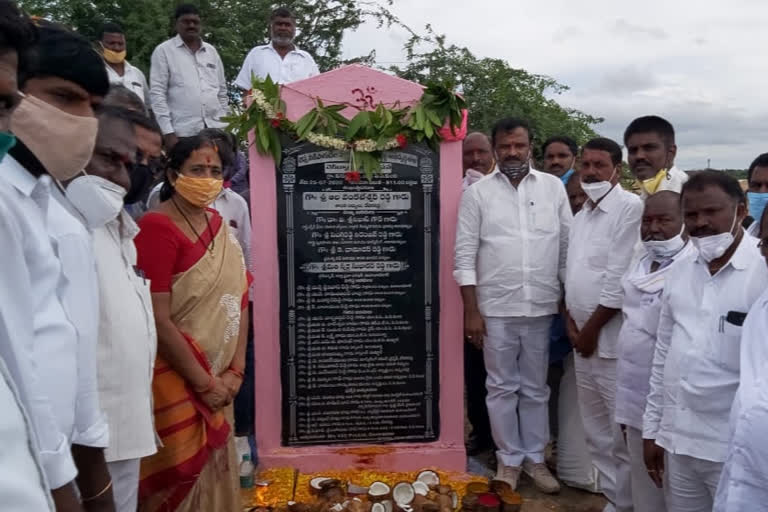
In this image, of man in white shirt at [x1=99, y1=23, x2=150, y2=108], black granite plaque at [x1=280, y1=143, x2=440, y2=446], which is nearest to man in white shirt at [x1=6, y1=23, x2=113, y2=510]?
black granite plaque at [x1=280, y1=143, x2=440, y2=446]

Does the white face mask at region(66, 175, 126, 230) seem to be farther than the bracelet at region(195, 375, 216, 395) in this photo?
No

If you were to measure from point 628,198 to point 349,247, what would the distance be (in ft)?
5.47

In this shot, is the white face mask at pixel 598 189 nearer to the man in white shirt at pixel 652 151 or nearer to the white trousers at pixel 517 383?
the man in white shirt at pixel 652 151

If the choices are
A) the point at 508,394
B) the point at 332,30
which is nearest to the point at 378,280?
the point at 508,394

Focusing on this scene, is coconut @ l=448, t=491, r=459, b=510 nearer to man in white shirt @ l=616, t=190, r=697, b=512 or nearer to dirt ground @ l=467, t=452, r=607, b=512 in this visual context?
dirt ground @ l=467, t=452, r=607, b=512

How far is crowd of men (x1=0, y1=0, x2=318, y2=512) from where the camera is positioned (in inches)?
41.3

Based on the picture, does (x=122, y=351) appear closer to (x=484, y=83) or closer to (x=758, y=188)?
(x=758, y=188)

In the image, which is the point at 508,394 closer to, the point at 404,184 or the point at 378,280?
the point at 378,280

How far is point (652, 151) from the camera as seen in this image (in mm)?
3947

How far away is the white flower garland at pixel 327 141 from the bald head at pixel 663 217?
1.63 m

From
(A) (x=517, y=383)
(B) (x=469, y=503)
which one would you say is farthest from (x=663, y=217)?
(B) (x=469, y=503)

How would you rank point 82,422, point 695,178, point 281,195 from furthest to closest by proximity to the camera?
point 281,195 → point 695,178 → point 82,422

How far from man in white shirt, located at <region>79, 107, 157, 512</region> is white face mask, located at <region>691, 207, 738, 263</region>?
2.03 meters

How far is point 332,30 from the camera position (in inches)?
467
